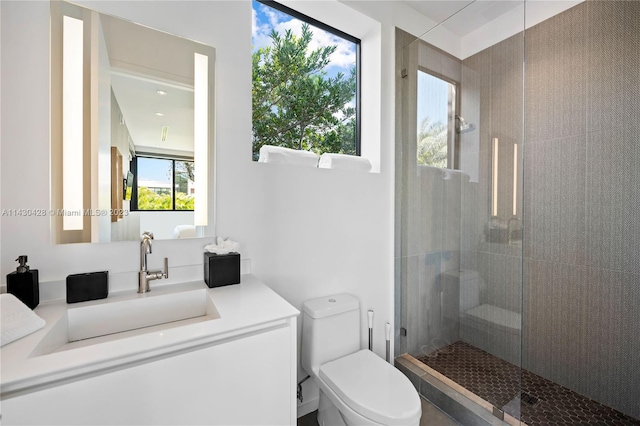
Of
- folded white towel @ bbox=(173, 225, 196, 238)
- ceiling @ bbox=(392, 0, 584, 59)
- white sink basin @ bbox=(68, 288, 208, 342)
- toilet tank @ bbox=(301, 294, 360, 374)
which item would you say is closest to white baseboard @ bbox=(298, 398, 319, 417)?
toilet tank @ bbox=(301, 294, 360, 374)

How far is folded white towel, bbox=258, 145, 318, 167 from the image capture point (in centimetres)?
154

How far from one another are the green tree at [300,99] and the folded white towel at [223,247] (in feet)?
1.99

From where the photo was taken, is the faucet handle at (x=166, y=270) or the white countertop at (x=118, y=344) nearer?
the white countertop at (x=118, y=344)

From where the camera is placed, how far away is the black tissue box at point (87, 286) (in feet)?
3.40

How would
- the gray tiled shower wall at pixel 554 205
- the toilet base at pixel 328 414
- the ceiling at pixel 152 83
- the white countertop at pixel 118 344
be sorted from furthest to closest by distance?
the gray tiled shower wall at pixel 554 205 → the toilet base at pixel 328 414 → the ceiling at pixel 152 83 → the white countertop at pixel 118 344

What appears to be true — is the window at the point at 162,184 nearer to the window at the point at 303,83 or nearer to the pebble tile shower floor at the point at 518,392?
the window at the point at 303,83

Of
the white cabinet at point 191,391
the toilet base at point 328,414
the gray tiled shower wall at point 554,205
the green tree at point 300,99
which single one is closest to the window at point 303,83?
the green tree at point 300,99

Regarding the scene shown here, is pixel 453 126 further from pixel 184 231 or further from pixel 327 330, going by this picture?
pixel 184 231

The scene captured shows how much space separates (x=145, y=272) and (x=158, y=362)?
1.62ft

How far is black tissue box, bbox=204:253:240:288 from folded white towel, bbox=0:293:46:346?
0.52 meters

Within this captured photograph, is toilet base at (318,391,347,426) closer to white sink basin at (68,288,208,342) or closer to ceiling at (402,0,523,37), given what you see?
white sink basin at (68,288,208,342)

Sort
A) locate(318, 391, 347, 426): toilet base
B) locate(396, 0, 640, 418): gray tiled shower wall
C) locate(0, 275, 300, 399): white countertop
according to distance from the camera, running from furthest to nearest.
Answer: locate(396, 0, 640, 418): gray tiled shower wall < locate(318, 391, 347, 426): toilet base < locate(0, 275, 300, 399): white countertop

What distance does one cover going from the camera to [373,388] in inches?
50.6

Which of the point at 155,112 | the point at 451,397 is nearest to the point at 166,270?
the point at 155,112
